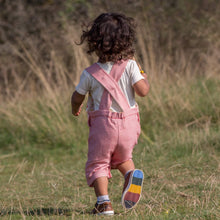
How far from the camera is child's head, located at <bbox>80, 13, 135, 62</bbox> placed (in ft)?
9.93

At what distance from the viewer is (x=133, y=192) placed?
292cm

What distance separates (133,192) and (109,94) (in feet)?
2.15

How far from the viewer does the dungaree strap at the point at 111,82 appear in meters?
3.03

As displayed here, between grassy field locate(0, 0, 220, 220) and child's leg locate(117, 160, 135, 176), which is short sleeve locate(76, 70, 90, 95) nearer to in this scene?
child's leg locate(117, 160, 135, 176)

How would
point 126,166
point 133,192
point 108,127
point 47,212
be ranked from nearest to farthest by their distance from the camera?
point 133,192 < point 108,127 < point 126,166 < point 47,212

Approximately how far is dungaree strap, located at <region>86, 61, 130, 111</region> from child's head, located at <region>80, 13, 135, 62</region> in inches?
2.6

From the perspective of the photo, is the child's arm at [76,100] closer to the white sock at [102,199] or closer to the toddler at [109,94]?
the toddler at [109,94]

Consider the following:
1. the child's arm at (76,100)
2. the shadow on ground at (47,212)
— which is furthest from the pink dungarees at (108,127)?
the shadow on ground at (47,212)

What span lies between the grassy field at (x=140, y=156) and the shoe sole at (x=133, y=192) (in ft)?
0.26

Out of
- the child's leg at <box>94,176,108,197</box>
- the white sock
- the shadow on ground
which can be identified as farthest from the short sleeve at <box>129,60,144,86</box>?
the shadow on ground

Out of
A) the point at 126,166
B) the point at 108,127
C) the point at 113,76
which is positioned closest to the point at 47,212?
the point at 126,166

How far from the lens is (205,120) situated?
5.77 m

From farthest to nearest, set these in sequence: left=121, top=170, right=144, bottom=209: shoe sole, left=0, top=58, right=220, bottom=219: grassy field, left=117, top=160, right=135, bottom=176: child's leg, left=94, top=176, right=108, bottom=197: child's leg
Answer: left=0, top=58, right=220, bottom=219: grassy field, left=117, top=160, right=135, bottom=176: child's leg, left=94, top=176, right=108, bottom=197: child's leg, left=121, top=170, right=144, bottom=209: shoe sole

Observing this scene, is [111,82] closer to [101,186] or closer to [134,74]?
[134,74]
